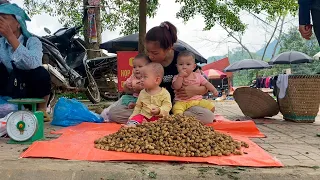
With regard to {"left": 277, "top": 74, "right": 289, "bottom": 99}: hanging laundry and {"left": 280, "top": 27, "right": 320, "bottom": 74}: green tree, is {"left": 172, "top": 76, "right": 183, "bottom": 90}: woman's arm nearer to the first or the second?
{"left": 277, "top": 74, "right": 289, "bottom": 99}: hanging laundry

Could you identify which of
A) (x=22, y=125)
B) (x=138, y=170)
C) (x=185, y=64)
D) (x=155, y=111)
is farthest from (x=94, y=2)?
(x=138, y=170)

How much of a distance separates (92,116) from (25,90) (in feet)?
2.68

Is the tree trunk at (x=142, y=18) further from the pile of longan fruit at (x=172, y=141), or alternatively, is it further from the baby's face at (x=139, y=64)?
the pile of longan fruit at (x=172, y=141)

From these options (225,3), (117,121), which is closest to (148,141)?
(117,121)

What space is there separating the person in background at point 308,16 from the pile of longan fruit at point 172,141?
161 cm

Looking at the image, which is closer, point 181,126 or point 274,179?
point 274,179

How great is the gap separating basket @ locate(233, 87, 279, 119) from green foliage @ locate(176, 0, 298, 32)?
6.52 ft

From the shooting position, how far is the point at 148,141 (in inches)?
96.4

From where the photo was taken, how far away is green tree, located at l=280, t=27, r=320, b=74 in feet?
94.5

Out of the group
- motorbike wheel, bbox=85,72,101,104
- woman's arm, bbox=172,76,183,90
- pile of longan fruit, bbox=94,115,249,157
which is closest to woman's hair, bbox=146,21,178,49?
woman's arm, bbox=172,76,183,90

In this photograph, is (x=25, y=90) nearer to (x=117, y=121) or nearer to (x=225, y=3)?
(x=117, y=121)

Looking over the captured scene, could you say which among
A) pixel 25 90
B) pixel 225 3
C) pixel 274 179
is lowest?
pixel 274 179

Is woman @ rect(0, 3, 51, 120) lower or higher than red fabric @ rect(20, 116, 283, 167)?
higher

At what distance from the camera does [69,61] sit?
6.95 m
